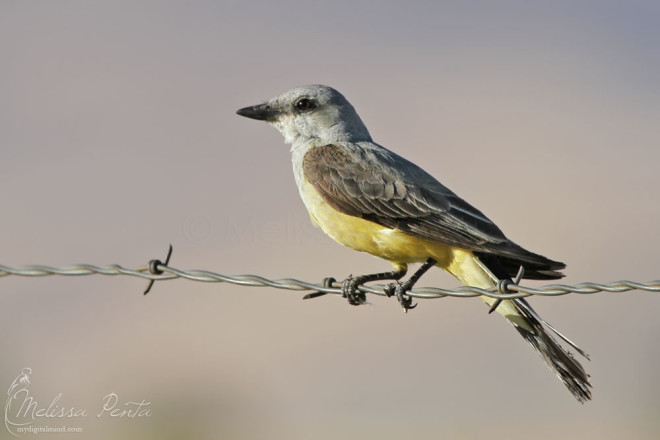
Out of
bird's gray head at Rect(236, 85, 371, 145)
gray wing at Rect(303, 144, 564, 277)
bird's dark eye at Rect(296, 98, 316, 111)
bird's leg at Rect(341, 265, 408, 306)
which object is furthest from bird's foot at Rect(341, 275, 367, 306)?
bird's dark eye at Rect(296, 98, 316, 111)

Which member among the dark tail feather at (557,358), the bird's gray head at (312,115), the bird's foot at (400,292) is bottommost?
the dark tail feather at (557,358)

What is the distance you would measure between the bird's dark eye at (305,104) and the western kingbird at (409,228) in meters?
0.55

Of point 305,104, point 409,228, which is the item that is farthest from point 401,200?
point 305,104

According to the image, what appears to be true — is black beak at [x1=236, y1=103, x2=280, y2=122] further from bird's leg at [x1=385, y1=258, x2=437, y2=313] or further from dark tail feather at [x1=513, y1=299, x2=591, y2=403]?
dark tail feather at [x1=513, y1=299, x2=591, y2=403]

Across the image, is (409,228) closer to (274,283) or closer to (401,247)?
(401,247)

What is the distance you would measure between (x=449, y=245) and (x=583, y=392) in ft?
4.43

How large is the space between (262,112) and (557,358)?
3.37m

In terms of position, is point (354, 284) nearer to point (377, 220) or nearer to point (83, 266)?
point (377, 220)

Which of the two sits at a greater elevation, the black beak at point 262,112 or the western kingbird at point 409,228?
the black beak at point 262,112

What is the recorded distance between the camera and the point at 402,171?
6.41m

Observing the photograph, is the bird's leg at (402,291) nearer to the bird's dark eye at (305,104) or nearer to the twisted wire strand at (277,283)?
the twisted wire strand at (277,283)

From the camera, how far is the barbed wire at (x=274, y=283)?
160 inches

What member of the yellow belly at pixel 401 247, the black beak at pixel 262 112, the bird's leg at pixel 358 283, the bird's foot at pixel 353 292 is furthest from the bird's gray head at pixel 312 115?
the bird's foot at pixel 353 292

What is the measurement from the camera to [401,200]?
6109 millimetres
